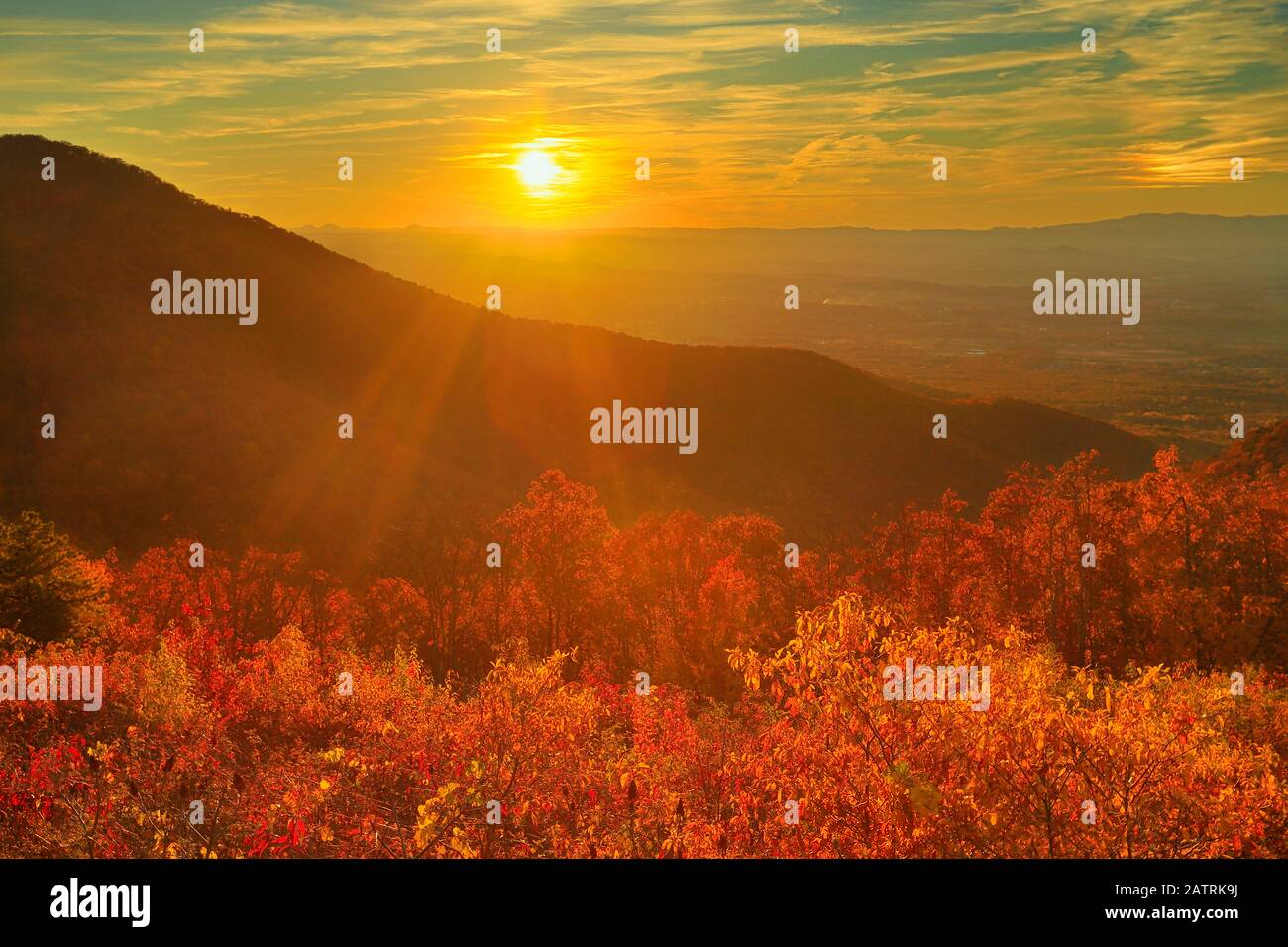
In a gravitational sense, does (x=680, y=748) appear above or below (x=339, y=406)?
below

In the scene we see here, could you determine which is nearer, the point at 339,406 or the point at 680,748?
the point at 680,748

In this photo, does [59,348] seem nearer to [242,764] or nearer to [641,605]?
[641,605]

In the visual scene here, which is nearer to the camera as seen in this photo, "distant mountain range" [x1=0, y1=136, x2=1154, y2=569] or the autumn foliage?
the autumn foliage

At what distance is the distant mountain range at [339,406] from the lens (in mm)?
77438

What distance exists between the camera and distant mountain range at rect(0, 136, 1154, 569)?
77.4m

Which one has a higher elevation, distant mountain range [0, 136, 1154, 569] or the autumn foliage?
distant mountain range [0, 136, 1154, 569]

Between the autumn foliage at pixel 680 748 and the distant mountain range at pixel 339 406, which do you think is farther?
the distant mountain range at pixel 339 406

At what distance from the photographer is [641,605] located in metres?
49.0

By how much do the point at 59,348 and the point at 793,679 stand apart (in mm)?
100352

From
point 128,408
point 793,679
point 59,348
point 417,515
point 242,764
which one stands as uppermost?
point 59,348

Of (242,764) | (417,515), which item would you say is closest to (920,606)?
(242,764)

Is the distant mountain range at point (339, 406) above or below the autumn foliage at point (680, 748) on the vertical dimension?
above

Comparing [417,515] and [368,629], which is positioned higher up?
[417,515]

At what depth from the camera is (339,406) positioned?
11162cm
